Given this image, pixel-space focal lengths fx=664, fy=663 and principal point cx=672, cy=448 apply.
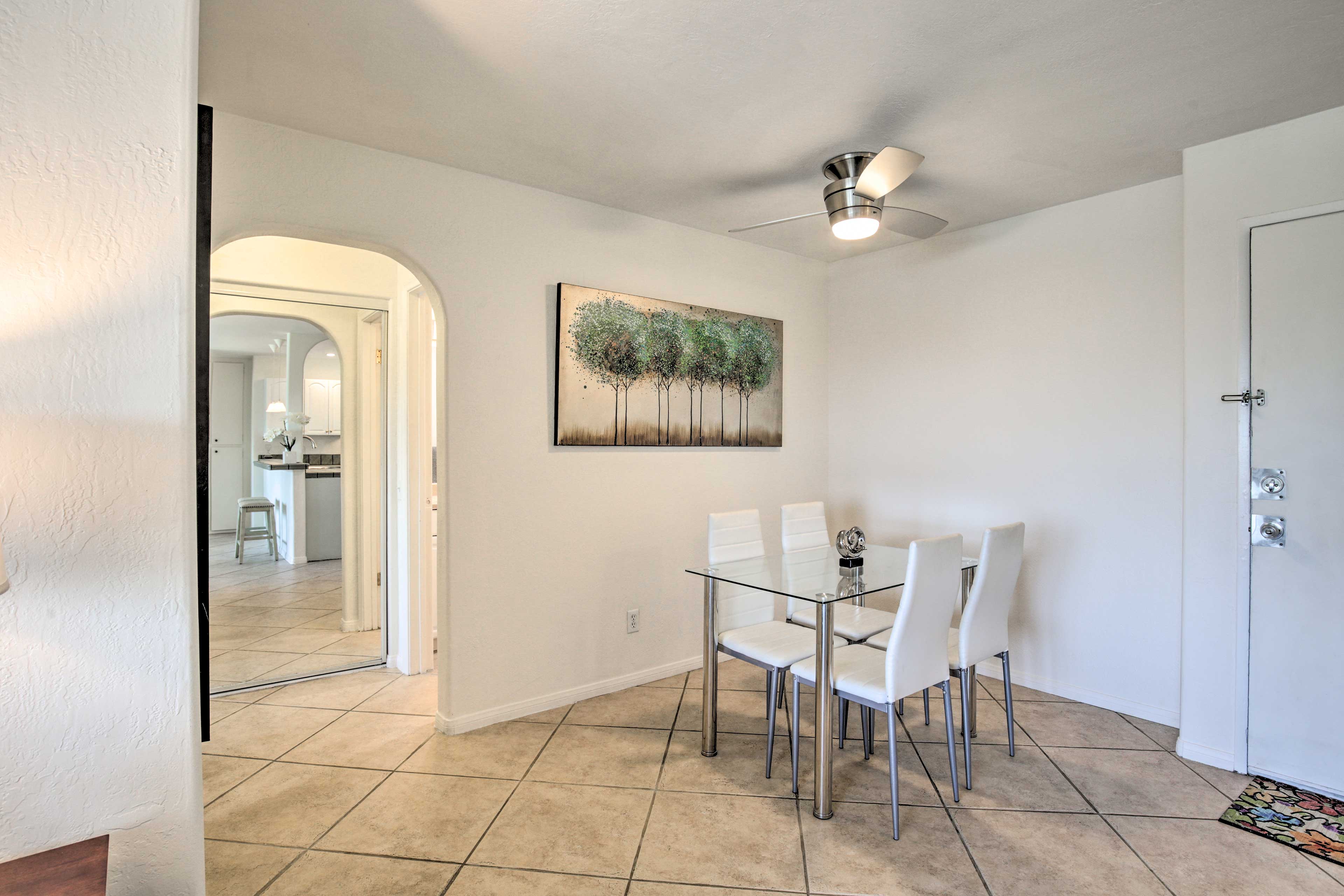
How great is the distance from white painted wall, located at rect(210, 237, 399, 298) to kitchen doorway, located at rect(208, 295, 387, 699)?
0.10m

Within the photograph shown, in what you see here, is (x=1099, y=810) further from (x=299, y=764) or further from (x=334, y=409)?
(x=334, y=409)

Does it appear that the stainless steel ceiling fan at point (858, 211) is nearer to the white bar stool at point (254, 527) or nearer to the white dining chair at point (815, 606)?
the white dining chair at point (815, 606)

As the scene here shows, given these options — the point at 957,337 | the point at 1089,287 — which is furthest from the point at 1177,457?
the point at 957,337

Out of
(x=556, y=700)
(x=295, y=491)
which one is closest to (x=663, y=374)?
(x=556, y=700)

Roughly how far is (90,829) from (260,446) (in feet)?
18.4

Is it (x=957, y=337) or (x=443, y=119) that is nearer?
(x=443, y=119)

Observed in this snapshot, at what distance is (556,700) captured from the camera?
3.28 metres

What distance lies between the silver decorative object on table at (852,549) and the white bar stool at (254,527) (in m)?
4.89

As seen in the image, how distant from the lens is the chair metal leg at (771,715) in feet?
8.32

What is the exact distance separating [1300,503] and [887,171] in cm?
203

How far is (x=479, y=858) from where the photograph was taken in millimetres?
2080

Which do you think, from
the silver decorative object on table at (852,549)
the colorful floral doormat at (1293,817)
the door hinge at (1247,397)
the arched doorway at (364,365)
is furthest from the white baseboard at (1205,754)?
the arched doorway at (364,365)

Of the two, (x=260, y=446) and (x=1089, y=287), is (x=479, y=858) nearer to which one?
(x=1089, y=287)

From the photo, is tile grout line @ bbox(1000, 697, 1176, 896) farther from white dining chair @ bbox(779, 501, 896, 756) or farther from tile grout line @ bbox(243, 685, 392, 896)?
tile grout line @ bbox(243, 685, 392, 896)
